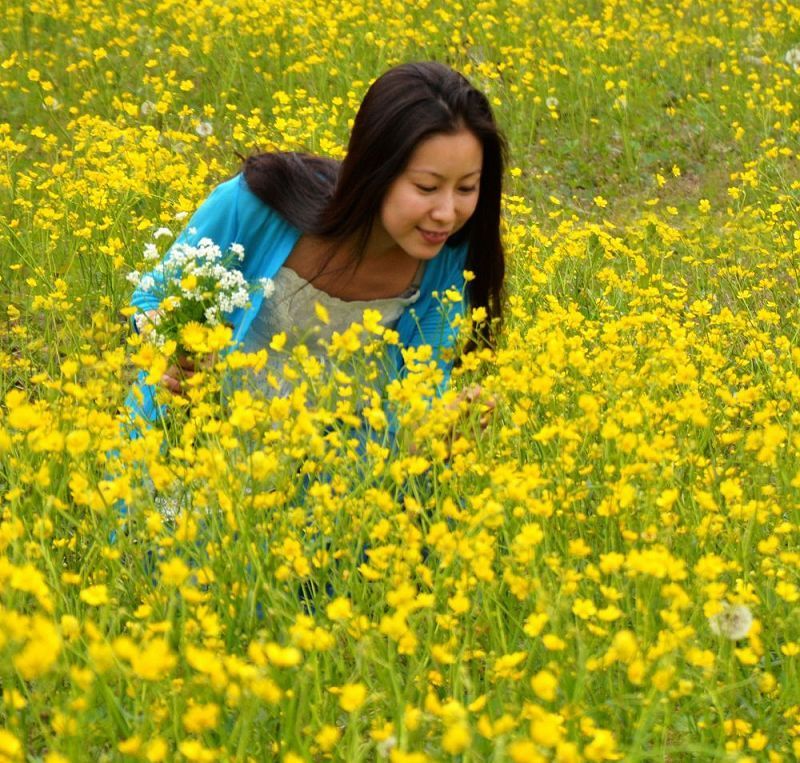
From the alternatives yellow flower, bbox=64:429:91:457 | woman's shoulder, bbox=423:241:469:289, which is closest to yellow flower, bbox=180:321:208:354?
yellow flower, bbox=64:429:91:457

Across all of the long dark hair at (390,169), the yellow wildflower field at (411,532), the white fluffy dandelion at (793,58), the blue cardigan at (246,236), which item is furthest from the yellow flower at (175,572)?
the white fluffy dandelion at (793,58)

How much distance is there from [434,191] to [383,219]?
0.16m

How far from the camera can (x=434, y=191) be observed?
285cm

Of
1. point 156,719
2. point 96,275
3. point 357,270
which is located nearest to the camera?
point 156,719

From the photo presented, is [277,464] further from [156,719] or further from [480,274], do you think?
[480,274]

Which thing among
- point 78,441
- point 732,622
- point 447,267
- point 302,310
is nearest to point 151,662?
point 78,441

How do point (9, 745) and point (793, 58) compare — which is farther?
point (793, 58)

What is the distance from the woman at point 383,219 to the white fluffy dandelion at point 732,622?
1.09 m

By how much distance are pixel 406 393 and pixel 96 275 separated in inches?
89.9

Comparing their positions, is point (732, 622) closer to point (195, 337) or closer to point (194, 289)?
point (195, 337)

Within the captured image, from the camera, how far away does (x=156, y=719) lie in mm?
1638

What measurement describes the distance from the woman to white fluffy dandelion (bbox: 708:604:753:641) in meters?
1.09

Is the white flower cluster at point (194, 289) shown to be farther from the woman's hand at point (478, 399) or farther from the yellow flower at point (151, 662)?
the yellow flower at point (151, 662)

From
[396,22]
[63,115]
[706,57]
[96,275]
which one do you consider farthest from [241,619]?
[706,57]
